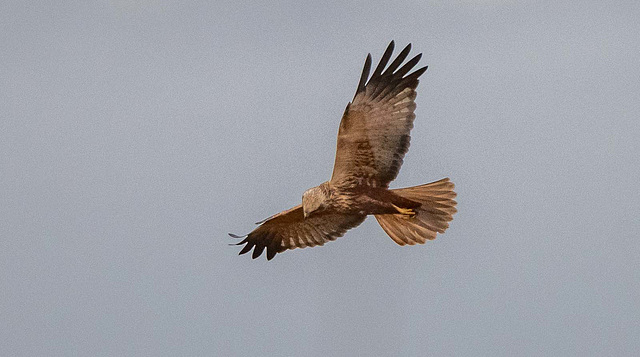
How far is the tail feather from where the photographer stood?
47.4ft

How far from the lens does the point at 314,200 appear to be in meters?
14.4

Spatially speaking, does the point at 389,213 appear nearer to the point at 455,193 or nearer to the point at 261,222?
the point at 455,193

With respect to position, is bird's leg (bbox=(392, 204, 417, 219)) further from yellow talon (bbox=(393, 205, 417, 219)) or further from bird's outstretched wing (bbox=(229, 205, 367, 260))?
bird's outstretched wing (bbox=(229, 205, 367, 260))

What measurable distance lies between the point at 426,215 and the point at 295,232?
216 centimetres

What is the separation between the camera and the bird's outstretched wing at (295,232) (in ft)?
51.2

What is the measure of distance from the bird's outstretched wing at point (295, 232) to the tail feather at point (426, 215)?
2.62 feet

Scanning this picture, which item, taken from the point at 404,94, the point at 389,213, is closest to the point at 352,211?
the point at 389,213

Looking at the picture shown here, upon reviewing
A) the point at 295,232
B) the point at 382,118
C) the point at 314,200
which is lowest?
the point at 295,232

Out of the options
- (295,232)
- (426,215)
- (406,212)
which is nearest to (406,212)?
(406,212)

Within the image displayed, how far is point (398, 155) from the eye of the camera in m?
14.1

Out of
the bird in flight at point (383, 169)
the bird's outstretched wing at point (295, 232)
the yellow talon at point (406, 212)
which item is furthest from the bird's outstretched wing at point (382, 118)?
the bird's outstretched wing at point (295, 232)

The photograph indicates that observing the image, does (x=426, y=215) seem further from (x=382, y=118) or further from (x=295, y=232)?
(x=295, y=232)

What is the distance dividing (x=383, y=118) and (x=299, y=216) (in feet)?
7.27

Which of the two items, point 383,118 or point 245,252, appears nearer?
point 383,118
